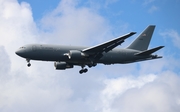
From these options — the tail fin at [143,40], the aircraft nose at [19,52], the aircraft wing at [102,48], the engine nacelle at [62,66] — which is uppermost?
the tail fin at [143,40]

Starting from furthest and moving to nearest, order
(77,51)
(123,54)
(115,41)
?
Answer: (123,54) → (77,51) → (115,41)

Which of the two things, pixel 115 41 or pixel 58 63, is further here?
pixel 58 63

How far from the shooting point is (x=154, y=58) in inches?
2677

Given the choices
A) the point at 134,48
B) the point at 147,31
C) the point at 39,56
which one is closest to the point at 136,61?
the point at 134,48

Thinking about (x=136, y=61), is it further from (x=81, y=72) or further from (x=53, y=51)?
(x=53, y=51)

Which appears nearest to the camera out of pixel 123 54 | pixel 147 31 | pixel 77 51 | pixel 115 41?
pixel 115 41

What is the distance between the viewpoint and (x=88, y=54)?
6356 centimetres

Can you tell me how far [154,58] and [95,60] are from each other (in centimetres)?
1103

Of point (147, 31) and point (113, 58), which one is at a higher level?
point (147, 31)

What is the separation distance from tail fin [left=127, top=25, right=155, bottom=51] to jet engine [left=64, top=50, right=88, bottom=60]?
11.8 meters

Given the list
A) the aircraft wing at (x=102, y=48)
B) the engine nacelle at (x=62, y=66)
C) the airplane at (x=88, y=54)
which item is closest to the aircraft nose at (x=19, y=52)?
the airplane at (x=88, y=54)

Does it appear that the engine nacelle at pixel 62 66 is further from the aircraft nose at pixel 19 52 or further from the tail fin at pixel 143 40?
the tail fin at pixel 143 40

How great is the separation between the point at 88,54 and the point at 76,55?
2110 millimetres

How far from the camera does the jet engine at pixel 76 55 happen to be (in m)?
62.6
